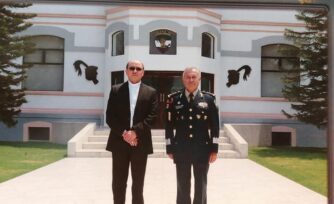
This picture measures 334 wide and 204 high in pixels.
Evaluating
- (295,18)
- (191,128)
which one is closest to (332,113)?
(191,128)

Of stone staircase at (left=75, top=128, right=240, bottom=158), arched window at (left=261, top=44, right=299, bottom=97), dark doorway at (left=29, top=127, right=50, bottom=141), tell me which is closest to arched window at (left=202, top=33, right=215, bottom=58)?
arched window at (left=261, top=44, right=299, bottom=97)

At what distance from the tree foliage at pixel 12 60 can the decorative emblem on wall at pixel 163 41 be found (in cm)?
202

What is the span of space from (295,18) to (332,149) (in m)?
1.27

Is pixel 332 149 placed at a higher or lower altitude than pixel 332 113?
lower

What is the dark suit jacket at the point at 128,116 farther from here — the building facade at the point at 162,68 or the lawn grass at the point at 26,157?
the lawn grass at the point at 26,157

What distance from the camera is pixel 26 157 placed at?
4.48 m

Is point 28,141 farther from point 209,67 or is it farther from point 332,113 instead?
point 332,113

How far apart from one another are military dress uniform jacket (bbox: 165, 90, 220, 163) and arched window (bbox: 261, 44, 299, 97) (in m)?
1.25

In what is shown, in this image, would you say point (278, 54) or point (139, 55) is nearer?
point (278, 54)

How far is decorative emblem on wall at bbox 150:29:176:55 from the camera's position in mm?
5125

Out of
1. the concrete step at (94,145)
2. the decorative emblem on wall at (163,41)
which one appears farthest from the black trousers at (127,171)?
the decorative emblem on wall at (163,41)

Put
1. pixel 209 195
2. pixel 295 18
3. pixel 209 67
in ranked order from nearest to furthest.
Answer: pixel 295 18, pixel 209 195, pixel 209 67

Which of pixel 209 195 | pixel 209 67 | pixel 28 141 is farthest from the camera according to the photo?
pixel 209 67

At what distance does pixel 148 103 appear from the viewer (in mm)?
2494
